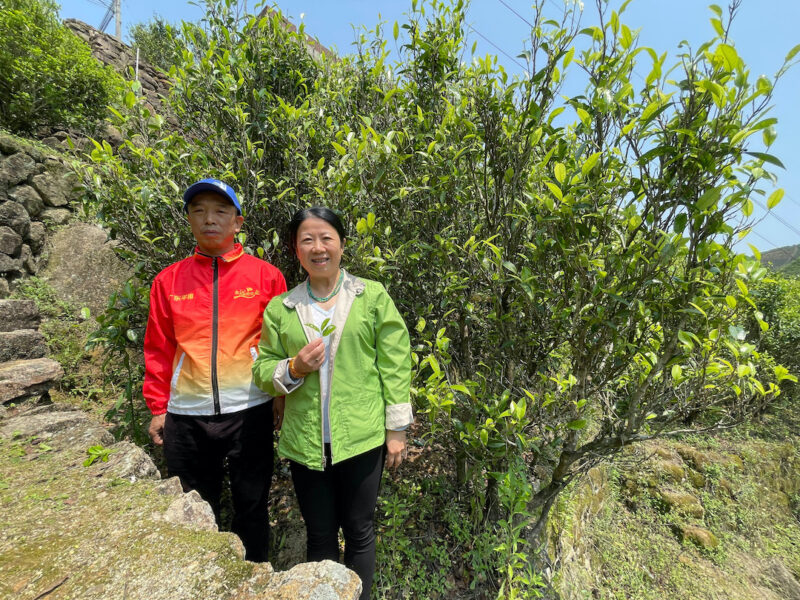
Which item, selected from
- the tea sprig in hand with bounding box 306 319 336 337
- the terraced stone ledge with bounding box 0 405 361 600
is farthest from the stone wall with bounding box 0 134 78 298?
the tea sprig in hand with bounding box 306 319 336 337

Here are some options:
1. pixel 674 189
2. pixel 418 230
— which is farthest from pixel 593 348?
pixel 418 230

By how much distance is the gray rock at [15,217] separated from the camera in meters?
4.90

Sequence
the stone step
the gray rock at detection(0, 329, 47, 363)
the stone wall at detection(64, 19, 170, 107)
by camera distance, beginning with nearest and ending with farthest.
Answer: the stone step < the gray rock at detection(0, 329, 47, 363) < the stone wall at detection(64, 19, 170, 107)

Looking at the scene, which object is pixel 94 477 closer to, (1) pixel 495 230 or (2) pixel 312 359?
(2) pixel 312 359

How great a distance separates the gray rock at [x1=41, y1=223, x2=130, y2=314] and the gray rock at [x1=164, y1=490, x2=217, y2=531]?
443 centimetres

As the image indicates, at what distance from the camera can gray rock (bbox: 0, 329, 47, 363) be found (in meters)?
3.02

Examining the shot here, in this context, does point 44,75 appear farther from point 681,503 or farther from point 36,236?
point 681,503

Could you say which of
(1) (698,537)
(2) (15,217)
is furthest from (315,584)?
(2) (15,217)

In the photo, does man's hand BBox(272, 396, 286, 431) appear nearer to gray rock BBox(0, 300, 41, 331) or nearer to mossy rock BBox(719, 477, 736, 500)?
gray rock BBox(0, 300, 41, 331)

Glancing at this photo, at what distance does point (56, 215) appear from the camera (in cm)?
564

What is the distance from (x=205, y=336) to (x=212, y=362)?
0.14 m

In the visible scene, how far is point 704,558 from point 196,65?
7628mm

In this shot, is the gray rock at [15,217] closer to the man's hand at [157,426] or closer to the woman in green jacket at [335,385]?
the man's hand at [157,426]

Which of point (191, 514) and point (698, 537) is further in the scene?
point (698, 537)
